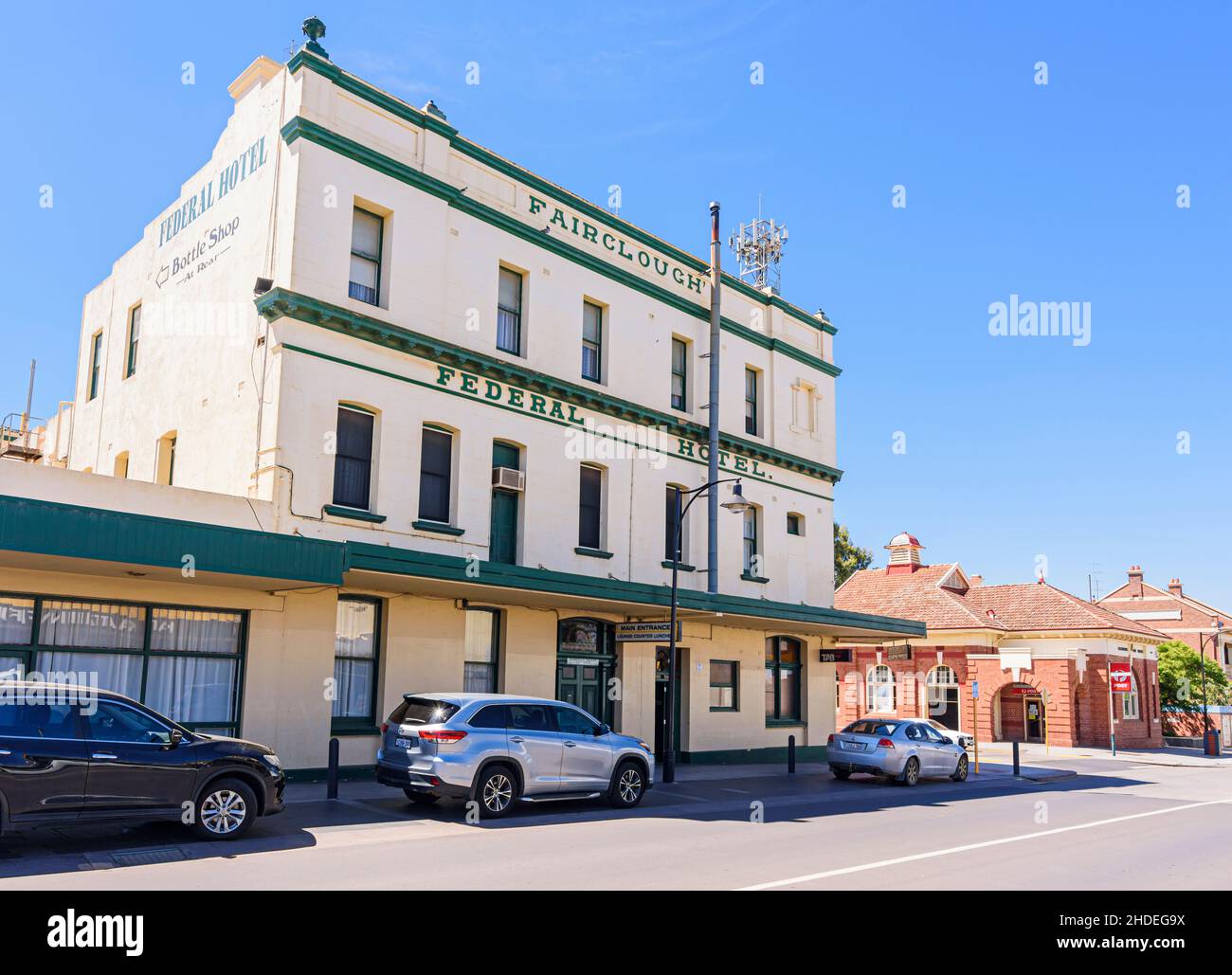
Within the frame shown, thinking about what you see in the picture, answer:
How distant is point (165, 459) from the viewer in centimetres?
2084

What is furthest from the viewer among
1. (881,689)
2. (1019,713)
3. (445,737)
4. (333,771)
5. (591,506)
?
(1019,713)

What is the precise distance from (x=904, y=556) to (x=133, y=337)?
3387 cm

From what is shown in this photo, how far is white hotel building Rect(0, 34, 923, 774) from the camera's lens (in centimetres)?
1581

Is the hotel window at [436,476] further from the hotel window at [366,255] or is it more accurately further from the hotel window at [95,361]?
the hotel window at [95,361]

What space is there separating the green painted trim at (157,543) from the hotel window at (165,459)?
6966 mm

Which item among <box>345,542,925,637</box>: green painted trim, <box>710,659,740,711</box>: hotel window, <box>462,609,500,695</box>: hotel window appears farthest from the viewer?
<box>710,659,740,711</box>: hotel window

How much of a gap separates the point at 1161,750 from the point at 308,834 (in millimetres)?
40297

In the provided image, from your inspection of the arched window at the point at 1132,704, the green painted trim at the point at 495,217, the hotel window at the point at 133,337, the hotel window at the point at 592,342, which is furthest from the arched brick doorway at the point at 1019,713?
the hotel window at the point at 133,337

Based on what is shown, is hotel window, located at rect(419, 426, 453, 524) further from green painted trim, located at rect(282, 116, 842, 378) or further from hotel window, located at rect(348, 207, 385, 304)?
green painted trim, located at rect(282, 116, 842, 378)

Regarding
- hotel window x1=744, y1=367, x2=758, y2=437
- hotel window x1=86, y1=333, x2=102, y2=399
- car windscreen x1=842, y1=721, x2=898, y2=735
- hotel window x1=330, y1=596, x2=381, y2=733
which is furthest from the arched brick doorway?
hotel window x1=86, y1=333, x2=102, y2=399

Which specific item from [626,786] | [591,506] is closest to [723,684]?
[591,506]

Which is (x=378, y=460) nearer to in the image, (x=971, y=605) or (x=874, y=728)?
(x=874, y=728)

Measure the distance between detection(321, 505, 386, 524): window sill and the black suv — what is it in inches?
269

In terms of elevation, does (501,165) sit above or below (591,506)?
above
